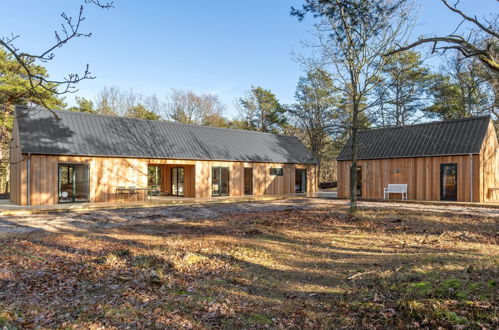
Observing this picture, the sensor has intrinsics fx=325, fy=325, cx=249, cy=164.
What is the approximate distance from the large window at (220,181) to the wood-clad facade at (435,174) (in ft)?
25.2

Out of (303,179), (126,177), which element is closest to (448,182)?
(303,179)

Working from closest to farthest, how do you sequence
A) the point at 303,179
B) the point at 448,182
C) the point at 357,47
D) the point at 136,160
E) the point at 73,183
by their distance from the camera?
the point at 357,47 < the point at 73,183 < the point at 448,182 < the point at 136,160 < the point at 303,179

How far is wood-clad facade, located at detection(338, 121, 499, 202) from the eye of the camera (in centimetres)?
1595

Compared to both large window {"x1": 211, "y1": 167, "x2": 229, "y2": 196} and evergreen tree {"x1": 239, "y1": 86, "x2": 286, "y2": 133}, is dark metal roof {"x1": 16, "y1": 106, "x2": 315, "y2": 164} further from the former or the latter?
evergreen tree {"x1": 239, "y1": 86, "x2": 286, "y2": 133}

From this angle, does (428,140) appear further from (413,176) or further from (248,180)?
(248,180)

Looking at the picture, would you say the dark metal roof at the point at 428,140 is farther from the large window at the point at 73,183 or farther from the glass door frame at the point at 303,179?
the large window at the point at 73,183

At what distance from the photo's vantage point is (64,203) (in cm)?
1516

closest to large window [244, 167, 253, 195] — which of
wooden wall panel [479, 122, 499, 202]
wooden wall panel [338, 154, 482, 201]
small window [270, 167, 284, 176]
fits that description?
small window [270, 167, 284, 176]

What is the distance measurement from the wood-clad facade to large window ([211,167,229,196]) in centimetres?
769

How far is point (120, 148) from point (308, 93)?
66.0 ft

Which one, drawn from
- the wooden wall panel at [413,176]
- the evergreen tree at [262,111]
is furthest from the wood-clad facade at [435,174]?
the evergreen tree at [262,111]

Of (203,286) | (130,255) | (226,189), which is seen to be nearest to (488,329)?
(203,286)

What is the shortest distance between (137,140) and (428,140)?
53.0 ft

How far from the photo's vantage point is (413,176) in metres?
18.1
